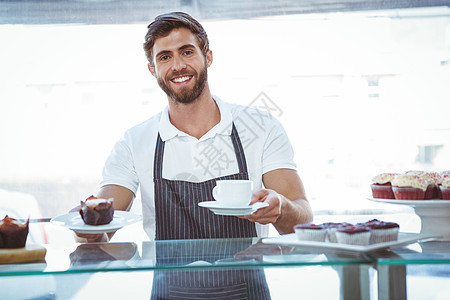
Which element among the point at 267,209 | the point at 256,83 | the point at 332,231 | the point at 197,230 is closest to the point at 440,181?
the point at 267,209

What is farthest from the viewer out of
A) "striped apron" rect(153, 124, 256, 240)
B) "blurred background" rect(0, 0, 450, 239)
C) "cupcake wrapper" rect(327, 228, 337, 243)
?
"blurred background" rect(0, 0, 450, 239)

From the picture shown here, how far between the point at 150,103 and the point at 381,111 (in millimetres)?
1511

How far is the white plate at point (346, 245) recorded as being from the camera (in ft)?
3.53

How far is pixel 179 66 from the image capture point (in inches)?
86.4

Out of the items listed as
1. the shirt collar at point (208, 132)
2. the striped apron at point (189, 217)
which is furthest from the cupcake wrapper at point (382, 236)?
the shirt collar at point (208, 132)

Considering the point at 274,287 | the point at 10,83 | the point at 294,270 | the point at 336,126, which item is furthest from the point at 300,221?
the point at 10,83

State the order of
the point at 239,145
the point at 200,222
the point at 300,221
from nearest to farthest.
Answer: the point at 300,221 → the point at 200,222 → the point at 239,145

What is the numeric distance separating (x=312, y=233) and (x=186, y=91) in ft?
3.99

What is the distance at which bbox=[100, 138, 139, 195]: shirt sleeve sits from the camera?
2.16 meters

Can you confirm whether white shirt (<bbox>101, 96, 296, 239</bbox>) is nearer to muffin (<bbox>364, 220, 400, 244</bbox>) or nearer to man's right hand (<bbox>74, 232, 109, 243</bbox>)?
man's right hand (<bbox>74, 232, 109, 243</bbox>)

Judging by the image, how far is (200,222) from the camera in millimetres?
2039

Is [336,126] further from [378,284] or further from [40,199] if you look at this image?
[378,284]

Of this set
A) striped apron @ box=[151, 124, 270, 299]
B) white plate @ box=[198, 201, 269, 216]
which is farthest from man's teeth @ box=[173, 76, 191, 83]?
white plate @ box=[198, 201, 269, 216]

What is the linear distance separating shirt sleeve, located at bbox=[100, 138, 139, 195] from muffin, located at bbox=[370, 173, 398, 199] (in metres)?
1.02
